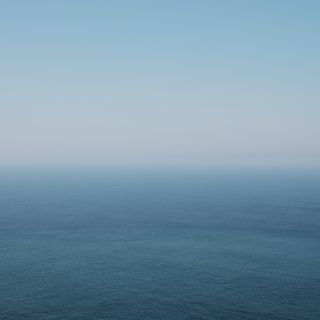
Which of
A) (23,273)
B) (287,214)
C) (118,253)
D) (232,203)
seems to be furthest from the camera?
(232,203)

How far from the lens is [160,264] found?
80.1 meters

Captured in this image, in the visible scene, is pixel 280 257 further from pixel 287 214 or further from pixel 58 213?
pixel 58 213

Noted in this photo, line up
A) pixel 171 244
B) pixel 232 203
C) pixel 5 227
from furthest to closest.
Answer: pixel 232 203 → pixel 5 227 → pixel 171 244

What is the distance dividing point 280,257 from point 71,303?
47611 mm

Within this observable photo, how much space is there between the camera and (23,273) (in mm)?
72812

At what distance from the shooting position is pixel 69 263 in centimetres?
8044

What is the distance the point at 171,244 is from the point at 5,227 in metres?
52.7

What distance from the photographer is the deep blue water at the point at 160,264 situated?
58.3m

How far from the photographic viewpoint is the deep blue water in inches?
2297

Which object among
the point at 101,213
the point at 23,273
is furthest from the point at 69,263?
the point at 101,213

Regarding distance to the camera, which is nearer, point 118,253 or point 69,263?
point 69,263

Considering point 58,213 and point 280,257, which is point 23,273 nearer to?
point 280,257

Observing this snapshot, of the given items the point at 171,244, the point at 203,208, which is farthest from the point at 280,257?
the point at 203,208

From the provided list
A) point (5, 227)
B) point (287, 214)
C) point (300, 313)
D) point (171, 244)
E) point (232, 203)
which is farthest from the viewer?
point (232, 203)
